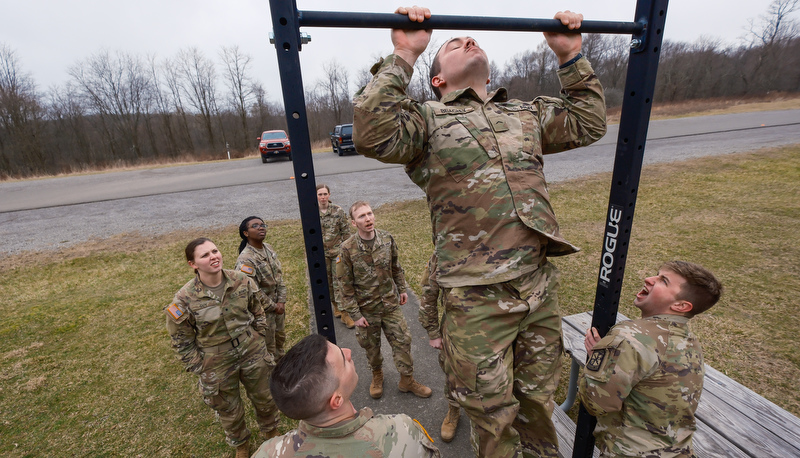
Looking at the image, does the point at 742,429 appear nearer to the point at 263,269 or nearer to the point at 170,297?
the point at 263,269

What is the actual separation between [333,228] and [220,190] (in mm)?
11572

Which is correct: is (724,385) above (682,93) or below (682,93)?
below

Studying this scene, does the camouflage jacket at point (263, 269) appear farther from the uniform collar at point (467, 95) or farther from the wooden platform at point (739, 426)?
the wooden platform at point (739, 426)

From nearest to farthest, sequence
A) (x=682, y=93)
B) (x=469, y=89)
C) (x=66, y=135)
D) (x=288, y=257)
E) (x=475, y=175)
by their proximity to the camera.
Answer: (x=475, y=175), (x=469, y=89), (x=288, y=257), (x=66, y=135), (x=682, y=93)

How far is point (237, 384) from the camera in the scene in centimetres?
291

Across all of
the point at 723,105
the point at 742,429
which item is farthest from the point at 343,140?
the point at 723,105

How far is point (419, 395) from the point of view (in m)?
3.55

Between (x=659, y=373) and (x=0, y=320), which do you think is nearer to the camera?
(x=659, y=373)

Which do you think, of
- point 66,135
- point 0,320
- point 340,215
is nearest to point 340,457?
point 340,215

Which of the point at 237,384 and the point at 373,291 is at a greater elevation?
the point at 373,291

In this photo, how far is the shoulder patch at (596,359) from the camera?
1737mm

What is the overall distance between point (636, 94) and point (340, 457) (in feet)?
6.80

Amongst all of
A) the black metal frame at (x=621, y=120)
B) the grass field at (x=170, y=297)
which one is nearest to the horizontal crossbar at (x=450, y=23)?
the black metal frame at (x=621, y=120)

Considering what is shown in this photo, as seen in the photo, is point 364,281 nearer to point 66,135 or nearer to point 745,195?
point 745,195
